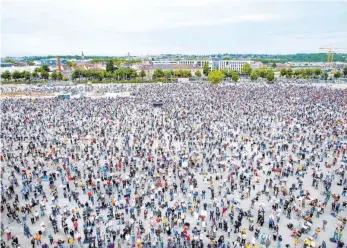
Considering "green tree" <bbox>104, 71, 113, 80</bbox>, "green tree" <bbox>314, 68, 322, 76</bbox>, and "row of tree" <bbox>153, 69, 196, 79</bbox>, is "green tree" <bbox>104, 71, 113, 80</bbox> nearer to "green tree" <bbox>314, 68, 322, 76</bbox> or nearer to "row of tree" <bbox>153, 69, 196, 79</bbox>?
"row of tree" <bbox>153, 69, 196, 79</bbox>

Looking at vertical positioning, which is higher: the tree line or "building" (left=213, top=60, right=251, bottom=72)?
"building" (left=213, top=60, right=251, bottom=72)

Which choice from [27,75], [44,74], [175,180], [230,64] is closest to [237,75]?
[44,74]

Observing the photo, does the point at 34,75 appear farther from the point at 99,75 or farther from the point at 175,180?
the point at 175,180

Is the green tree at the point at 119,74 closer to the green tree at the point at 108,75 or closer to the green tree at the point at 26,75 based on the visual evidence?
the green tree at the point at 108,75

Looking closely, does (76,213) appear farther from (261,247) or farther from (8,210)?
(261,247)

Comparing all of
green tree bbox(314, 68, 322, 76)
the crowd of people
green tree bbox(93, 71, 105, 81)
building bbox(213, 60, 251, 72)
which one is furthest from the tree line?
building bbox(213, 60, 251, 72)

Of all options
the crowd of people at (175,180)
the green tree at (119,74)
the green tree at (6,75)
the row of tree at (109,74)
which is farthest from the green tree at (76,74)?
the crowd of people at (175,180)

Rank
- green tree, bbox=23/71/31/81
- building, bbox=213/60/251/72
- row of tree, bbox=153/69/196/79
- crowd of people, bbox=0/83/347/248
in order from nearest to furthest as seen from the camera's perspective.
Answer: crowd of people, bbox=0/83/347/248 < row of tree, bbox=153/69/196/79 < green tree, bbox=23/71/31/81 < building, bbox=213/60/251/72

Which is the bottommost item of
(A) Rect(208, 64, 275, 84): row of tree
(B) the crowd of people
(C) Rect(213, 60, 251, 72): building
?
(B) the crowd of people

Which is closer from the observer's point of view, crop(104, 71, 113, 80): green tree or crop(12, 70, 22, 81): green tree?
crop(12, 70, 22, 81): green tree
